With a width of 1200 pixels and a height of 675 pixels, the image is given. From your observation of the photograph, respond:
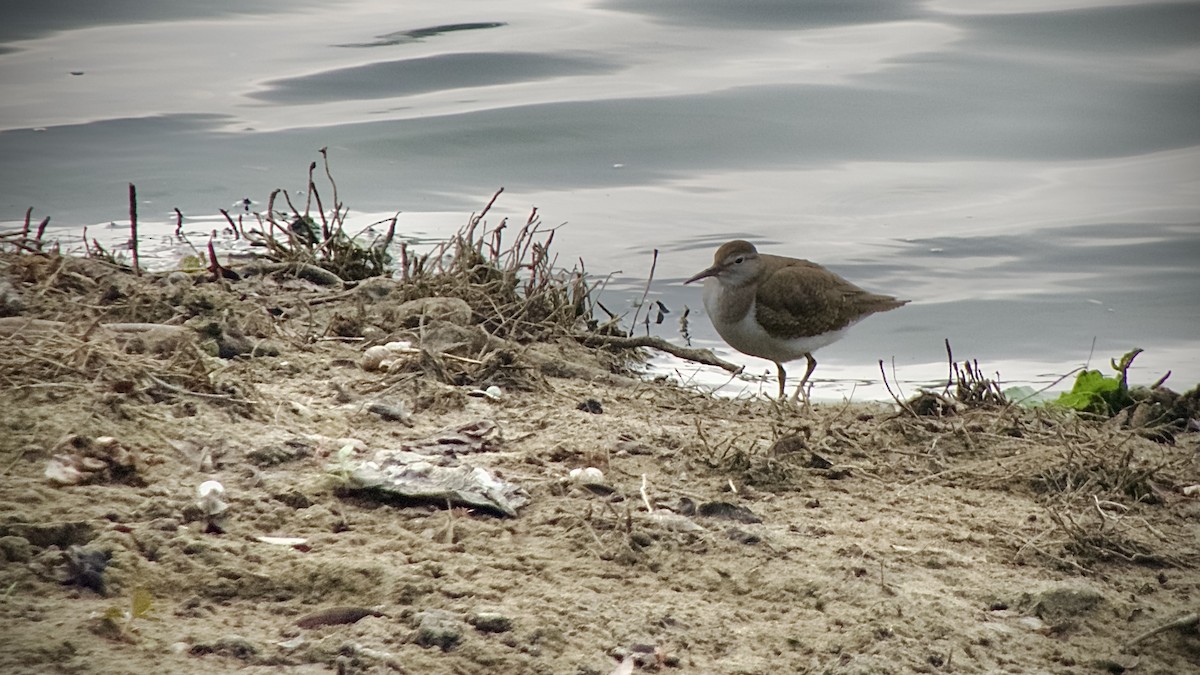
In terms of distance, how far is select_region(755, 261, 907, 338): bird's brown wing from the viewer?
7.10 metres

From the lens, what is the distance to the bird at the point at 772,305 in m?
7.11

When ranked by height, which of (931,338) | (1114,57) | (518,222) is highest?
(1114,57)

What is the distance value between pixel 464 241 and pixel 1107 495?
11.4 feet

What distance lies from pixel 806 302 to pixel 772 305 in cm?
23

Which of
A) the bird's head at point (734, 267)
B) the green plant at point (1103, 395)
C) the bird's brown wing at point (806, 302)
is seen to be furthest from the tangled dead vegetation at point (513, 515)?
the bird's head at point (734, 267)

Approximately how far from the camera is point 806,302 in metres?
7.22

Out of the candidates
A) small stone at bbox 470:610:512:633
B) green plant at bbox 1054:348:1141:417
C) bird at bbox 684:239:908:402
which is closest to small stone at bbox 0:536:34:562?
small stone at bbox 470:610:512:633

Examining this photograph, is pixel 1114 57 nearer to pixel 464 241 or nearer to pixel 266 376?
pixel 464 241

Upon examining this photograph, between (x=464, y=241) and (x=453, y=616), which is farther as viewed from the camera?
(x=464, y=241)

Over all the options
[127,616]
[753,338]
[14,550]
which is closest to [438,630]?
[127,616]

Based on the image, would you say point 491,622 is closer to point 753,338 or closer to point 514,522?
point 514,522

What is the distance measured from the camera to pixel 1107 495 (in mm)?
4703

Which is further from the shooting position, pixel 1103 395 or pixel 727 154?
pixel 727 154

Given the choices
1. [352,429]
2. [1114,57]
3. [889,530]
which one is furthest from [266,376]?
[1114,57]
